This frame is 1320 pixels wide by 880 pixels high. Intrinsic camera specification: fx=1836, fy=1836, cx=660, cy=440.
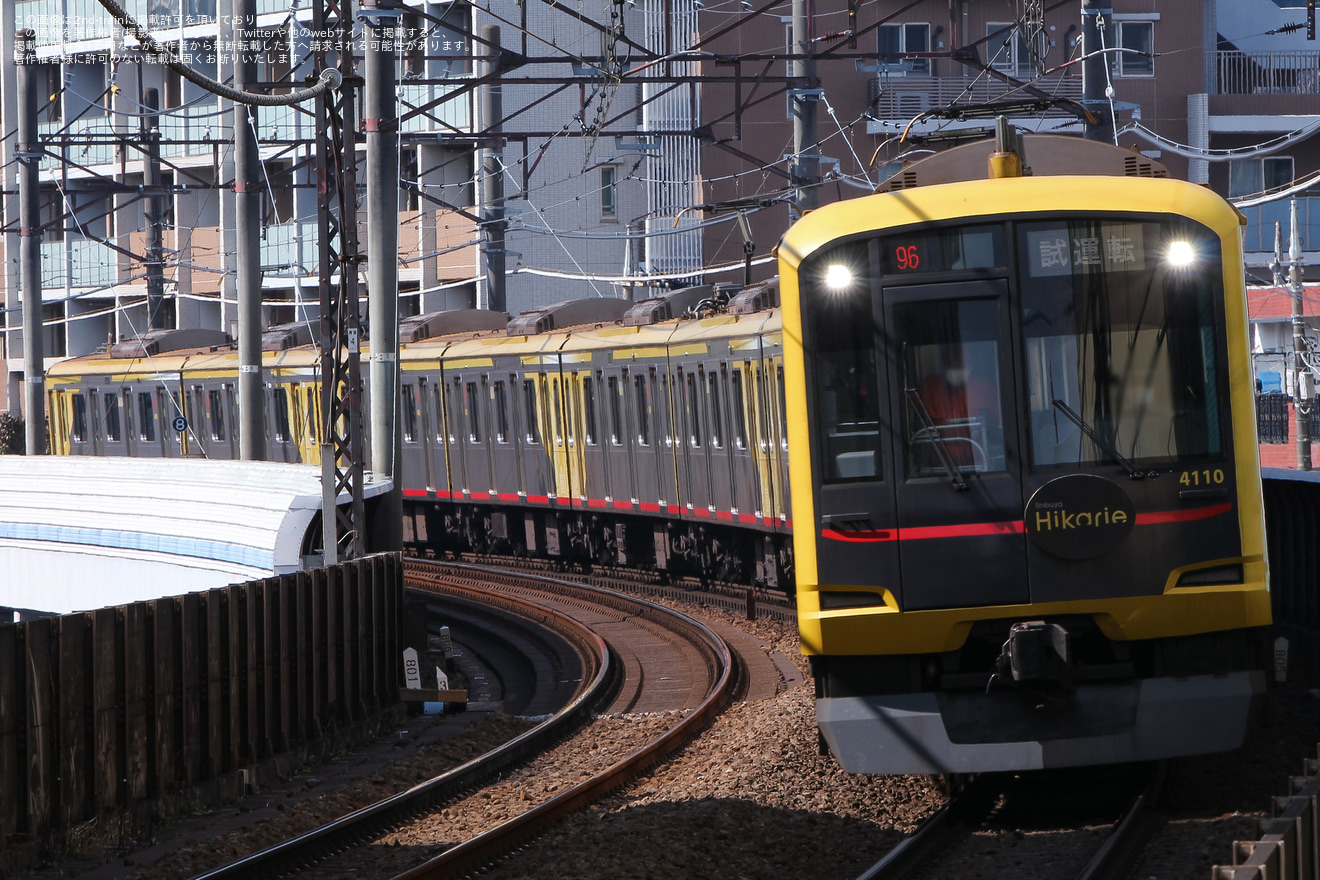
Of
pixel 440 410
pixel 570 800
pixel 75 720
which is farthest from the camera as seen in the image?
pixel 440 410

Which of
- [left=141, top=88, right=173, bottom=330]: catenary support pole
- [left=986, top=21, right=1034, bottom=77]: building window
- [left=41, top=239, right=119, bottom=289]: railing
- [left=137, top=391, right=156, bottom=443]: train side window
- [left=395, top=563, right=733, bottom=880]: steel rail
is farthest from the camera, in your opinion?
[left=41, top=239, right=119, bottom=289]: railing

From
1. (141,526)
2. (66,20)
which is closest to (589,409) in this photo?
(141,526)

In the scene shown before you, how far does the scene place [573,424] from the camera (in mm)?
22859

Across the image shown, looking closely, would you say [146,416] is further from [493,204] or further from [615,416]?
[615,416]

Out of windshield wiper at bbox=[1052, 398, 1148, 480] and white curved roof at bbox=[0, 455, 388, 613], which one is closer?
windshield wiper at bbox=[1052, 398, 1148, 480]

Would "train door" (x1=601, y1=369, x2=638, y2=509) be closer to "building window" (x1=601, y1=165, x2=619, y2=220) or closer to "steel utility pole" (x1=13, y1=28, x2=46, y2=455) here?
"steel utility pole" (x1=13, y1=28, x2=46, y2=455)

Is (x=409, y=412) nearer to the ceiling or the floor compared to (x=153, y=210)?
nearer to the floor

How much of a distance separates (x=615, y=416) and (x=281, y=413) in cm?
1005

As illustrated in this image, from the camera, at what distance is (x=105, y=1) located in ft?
27.9

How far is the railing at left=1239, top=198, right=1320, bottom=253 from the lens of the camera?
145 feet

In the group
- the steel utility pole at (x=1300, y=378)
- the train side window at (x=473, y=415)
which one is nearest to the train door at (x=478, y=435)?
the train side window at (x=473, y=415)

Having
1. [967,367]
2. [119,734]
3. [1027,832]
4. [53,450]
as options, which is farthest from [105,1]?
[53,450]

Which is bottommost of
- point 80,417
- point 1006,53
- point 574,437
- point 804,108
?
point 574,437

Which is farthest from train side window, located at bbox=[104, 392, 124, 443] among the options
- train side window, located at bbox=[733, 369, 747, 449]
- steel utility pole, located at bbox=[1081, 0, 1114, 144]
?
steel utility pole, located at bbox=[1081, 0, 1114, 144]
